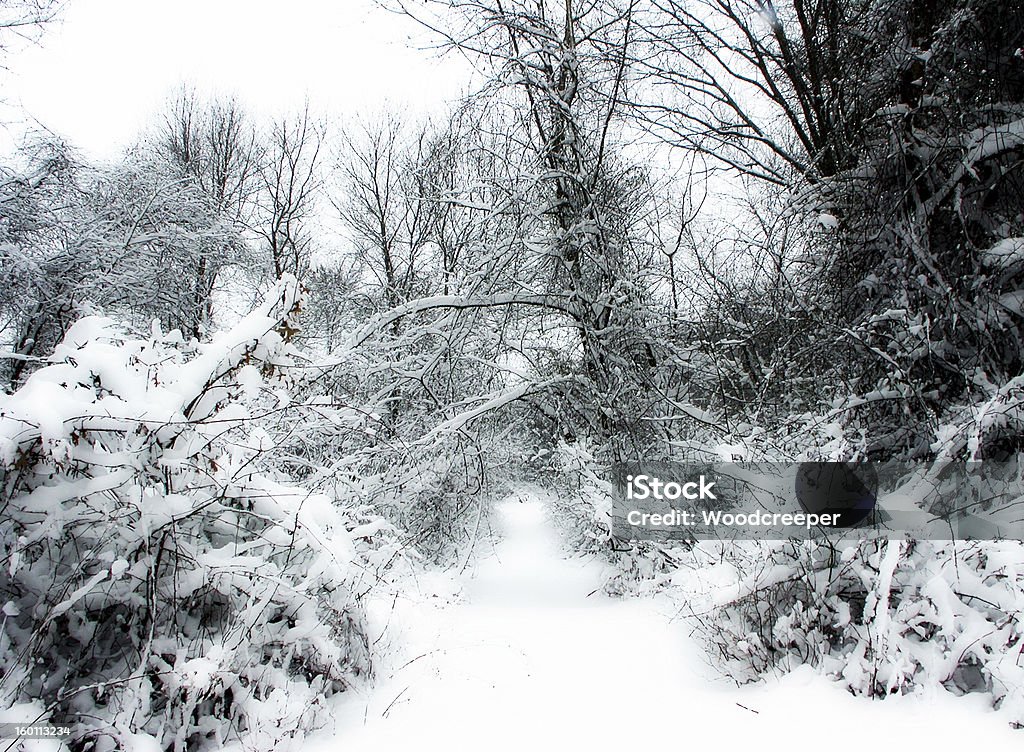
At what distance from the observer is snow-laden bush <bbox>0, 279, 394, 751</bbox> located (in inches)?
93.8

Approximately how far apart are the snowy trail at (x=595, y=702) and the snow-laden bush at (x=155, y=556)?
1.93 feet

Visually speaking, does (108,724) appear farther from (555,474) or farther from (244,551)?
(555,474)

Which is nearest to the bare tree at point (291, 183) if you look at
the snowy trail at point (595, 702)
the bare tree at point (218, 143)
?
the bare tree at point (218, 143)

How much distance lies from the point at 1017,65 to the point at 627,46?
5165 mm

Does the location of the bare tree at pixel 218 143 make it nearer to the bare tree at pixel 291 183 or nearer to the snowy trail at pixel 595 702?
the bare tree at pixel 291 183

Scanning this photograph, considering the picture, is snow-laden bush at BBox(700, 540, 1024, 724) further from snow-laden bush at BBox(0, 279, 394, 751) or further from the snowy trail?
snow-laden bush at BBox(0, 279, 394, 751)

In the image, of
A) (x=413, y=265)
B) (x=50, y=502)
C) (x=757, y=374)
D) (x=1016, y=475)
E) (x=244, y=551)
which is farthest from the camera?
(x=413, y=265)

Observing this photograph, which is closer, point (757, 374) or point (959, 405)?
point (959, 405)

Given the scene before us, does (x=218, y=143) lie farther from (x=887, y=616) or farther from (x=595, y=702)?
(x=887, y=616)

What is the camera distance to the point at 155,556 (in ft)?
8.61

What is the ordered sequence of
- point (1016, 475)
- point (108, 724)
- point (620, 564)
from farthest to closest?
point (620, 564) < point (1016, 475) < point (108, 724)

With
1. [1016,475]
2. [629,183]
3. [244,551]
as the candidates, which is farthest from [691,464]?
[244,551]

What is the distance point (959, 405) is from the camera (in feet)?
12.4

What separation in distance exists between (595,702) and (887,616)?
1774 millimetres
